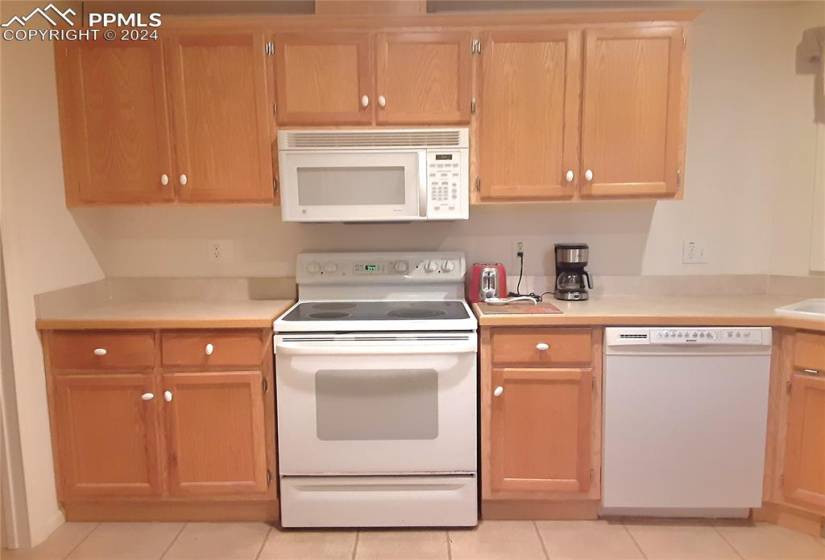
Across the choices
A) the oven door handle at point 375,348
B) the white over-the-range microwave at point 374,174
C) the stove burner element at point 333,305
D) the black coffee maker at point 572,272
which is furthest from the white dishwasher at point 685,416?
the stove burner element at point 333,305

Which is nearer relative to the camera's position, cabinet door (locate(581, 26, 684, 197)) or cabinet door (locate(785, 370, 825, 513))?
cabinet door (locate(785, 370, 825, 513))

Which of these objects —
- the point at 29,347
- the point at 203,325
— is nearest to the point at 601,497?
the point at 203,325

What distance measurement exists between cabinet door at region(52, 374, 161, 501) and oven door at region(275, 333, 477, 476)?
21.9 inches

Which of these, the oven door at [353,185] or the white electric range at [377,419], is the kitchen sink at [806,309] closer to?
the white electric range at [377,419]

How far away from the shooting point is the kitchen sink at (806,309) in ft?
6.29

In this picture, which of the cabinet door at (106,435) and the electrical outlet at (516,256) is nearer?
the cabinet door at (106,435)

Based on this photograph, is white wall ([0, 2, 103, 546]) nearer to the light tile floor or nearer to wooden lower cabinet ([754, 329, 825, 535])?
the light tile floor

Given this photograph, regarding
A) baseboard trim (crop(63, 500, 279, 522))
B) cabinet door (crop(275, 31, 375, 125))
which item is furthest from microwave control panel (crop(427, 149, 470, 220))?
baseboard trim (crop(63, 500, 279, 522))

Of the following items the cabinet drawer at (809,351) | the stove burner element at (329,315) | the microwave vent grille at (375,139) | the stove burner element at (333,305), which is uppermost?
the microwave vent grille at (375,139)

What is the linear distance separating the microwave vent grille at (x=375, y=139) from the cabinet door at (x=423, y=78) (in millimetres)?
64

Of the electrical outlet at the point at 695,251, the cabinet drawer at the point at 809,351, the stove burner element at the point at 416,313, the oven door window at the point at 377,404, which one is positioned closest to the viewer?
the cabinet drawer at the point at 809,351

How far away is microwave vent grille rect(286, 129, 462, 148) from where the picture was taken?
7.06 ft

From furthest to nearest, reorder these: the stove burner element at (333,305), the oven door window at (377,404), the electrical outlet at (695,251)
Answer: the electrical outlet at (695,251), the stove burner element at (333,305), the oven door window at (377,404)

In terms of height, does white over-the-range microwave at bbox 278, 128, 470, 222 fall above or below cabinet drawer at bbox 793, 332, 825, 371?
above
